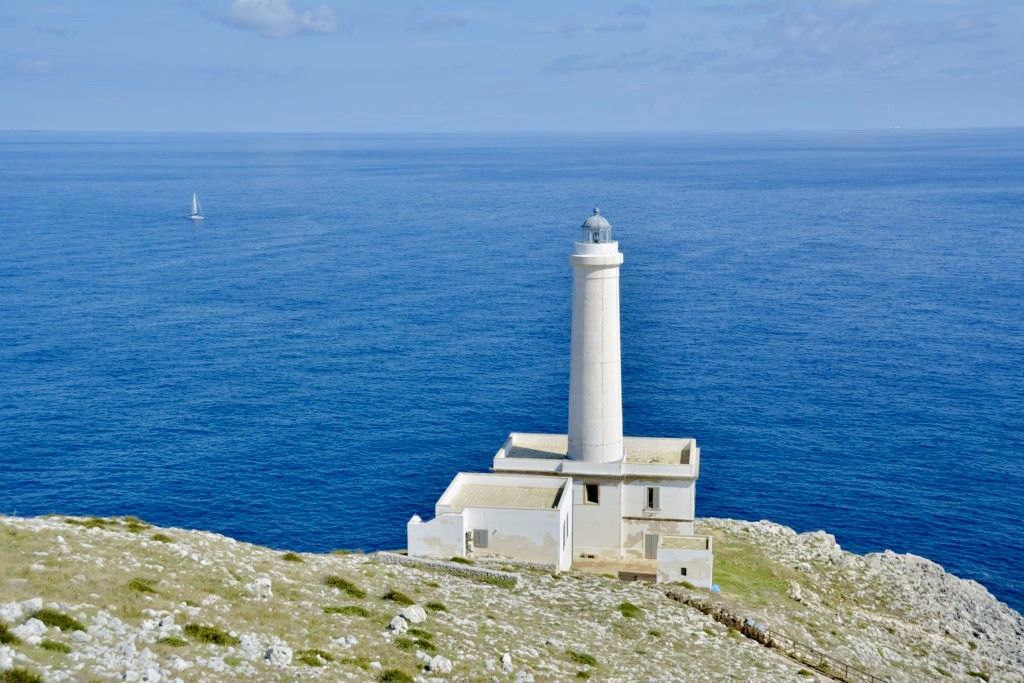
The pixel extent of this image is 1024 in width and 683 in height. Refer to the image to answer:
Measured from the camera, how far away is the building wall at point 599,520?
157ft

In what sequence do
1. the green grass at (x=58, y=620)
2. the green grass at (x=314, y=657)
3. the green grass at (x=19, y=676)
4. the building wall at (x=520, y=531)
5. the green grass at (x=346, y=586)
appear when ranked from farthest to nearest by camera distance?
the building wall at (x=520, y=531) → the green grass at (x=346, y=586) → the green grass at (x=314, y=657) → the green grass at (x=58, y=620) → the green grass at (x=19, y=676)

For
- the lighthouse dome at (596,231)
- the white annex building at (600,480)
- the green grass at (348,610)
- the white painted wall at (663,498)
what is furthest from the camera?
the white painted wall at (663,498)

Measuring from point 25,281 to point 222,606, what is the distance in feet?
368

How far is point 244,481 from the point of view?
69750 mm

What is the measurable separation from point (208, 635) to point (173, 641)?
105 centimetres

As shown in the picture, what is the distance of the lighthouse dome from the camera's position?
152ft

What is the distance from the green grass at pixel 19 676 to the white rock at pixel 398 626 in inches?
422

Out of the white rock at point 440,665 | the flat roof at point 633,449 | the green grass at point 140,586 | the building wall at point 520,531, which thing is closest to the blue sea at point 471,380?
the flat roof at point 633,449

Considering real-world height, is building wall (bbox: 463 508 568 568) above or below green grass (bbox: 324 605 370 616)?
below

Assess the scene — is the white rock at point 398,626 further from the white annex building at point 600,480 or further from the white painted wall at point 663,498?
the white painted wall at point 663,498

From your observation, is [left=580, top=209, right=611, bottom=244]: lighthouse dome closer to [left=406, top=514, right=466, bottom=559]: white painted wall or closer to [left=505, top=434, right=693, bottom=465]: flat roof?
[left=505, top=434, right=693, bottom=465]: flat roof

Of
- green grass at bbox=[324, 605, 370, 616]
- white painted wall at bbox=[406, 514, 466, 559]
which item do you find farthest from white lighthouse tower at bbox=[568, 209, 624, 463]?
green grass at bbox=[324, 605, 370, 616]

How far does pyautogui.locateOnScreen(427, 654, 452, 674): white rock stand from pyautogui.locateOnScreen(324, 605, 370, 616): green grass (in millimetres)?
4284

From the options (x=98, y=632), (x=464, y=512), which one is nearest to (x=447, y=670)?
(x=98, y=632)
